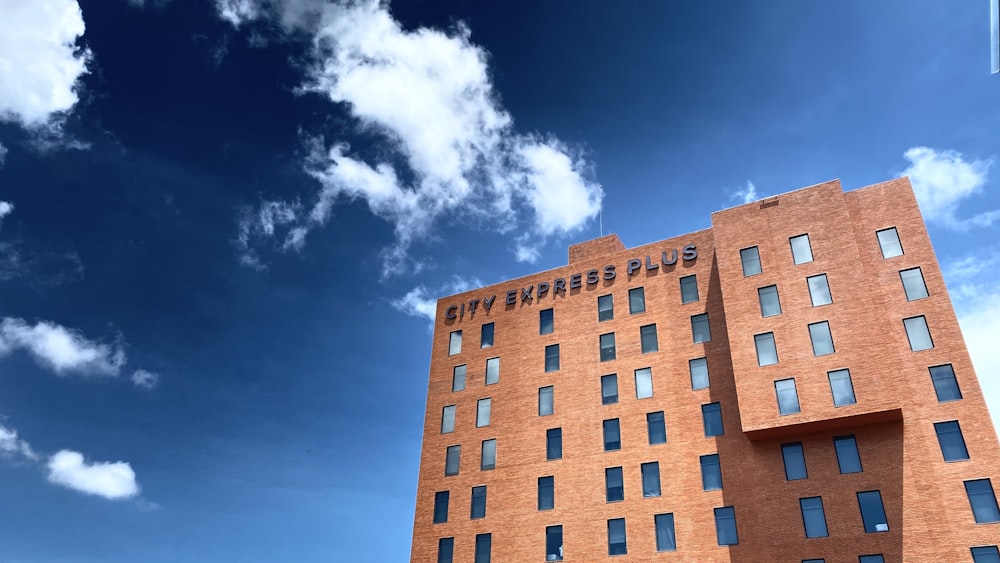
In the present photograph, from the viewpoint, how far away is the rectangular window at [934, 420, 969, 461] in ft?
128

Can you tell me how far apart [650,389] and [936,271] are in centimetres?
1922

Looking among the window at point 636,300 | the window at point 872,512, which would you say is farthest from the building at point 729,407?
the window at point 636,300

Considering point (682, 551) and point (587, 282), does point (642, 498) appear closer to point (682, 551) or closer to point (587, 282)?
point (682, 551)

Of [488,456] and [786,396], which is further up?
[488,456]

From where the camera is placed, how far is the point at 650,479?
47.6 m

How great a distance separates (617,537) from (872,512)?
15.2 meters

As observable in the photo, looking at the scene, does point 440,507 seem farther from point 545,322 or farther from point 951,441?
point 951,441

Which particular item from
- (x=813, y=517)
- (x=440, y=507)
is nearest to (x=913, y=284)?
(x=813, y=517)

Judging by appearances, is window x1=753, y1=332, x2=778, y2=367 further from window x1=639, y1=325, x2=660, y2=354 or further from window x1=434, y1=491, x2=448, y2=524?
window x1=434, y1=491, x2=448, y2=524

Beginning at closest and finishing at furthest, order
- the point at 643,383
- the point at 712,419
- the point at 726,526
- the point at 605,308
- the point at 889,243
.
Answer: the point at 726,526 < the point at 889,243 < the point at 712,419 < the point at 643,383 < the point at 605,308

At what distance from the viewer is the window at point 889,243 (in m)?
45.8

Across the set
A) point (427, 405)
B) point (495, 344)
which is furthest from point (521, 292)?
point (427, 405)

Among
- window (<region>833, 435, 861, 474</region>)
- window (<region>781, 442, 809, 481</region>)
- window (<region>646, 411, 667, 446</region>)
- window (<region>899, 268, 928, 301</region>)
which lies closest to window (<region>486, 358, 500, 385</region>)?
window (<region>646, 411, 667, 446</region>)

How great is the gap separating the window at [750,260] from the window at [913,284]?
849cm
